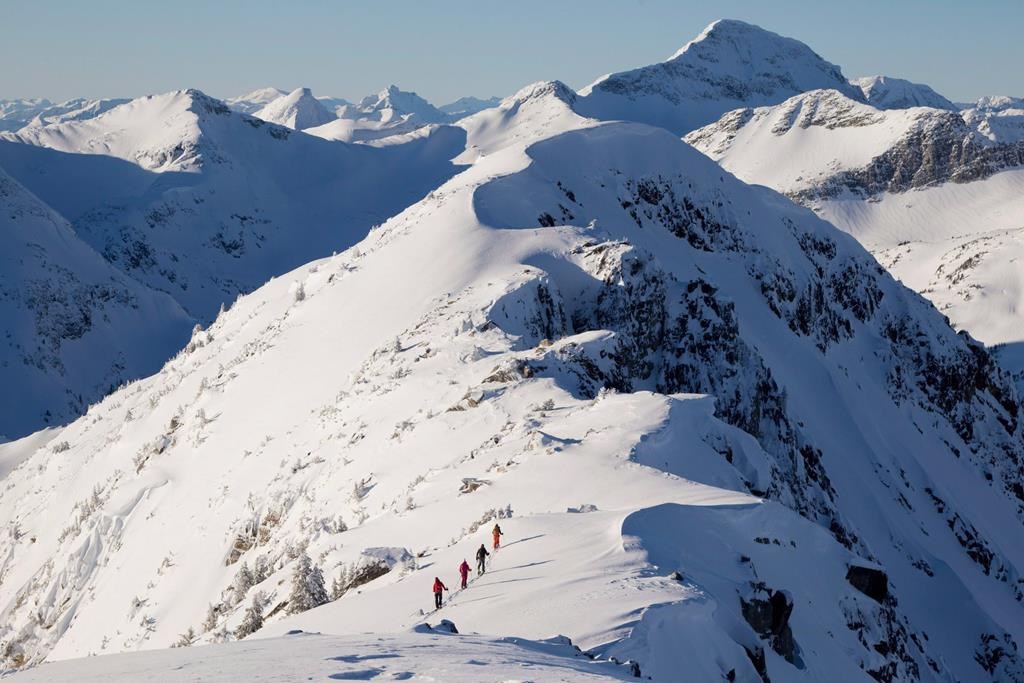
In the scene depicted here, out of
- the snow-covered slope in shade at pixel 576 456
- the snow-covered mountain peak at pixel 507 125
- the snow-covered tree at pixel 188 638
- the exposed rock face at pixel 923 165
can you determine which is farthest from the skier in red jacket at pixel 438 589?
the exposed rock face at pixel 923 165

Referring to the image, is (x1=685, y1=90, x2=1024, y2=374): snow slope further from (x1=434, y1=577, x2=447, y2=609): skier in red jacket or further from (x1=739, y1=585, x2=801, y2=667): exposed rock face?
(x1=434, y1=577, x2=447, y2=609): skier in red jacket

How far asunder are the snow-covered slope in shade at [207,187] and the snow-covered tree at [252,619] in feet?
311

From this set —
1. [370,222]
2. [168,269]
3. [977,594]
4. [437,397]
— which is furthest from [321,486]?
[370,222]

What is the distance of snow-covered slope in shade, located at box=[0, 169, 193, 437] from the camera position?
75438 millimetres

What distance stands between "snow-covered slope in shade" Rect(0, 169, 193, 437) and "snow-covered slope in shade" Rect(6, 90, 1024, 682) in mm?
30558

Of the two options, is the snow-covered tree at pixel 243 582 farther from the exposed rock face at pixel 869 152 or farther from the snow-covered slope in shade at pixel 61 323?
the exposed rock face at pixel 869 152

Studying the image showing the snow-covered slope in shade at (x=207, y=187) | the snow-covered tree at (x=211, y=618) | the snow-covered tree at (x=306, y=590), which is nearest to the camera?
the snow-covered tree at (x=306, y=590)

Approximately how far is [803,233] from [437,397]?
4389 centimetres

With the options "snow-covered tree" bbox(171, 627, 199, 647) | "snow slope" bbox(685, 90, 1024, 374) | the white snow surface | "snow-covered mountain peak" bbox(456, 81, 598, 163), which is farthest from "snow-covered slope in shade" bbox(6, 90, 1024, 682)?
the white snow surface

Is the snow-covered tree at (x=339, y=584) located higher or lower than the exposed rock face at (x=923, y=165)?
lower

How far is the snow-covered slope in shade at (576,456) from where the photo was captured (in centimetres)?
1625

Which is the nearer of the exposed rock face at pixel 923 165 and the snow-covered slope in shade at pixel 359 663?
the snow-covered slope in shade at pixel 359 663

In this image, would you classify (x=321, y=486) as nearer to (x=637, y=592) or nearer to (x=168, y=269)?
(x=637, y=592)

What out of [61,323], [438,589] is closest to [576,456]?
[438,589]
